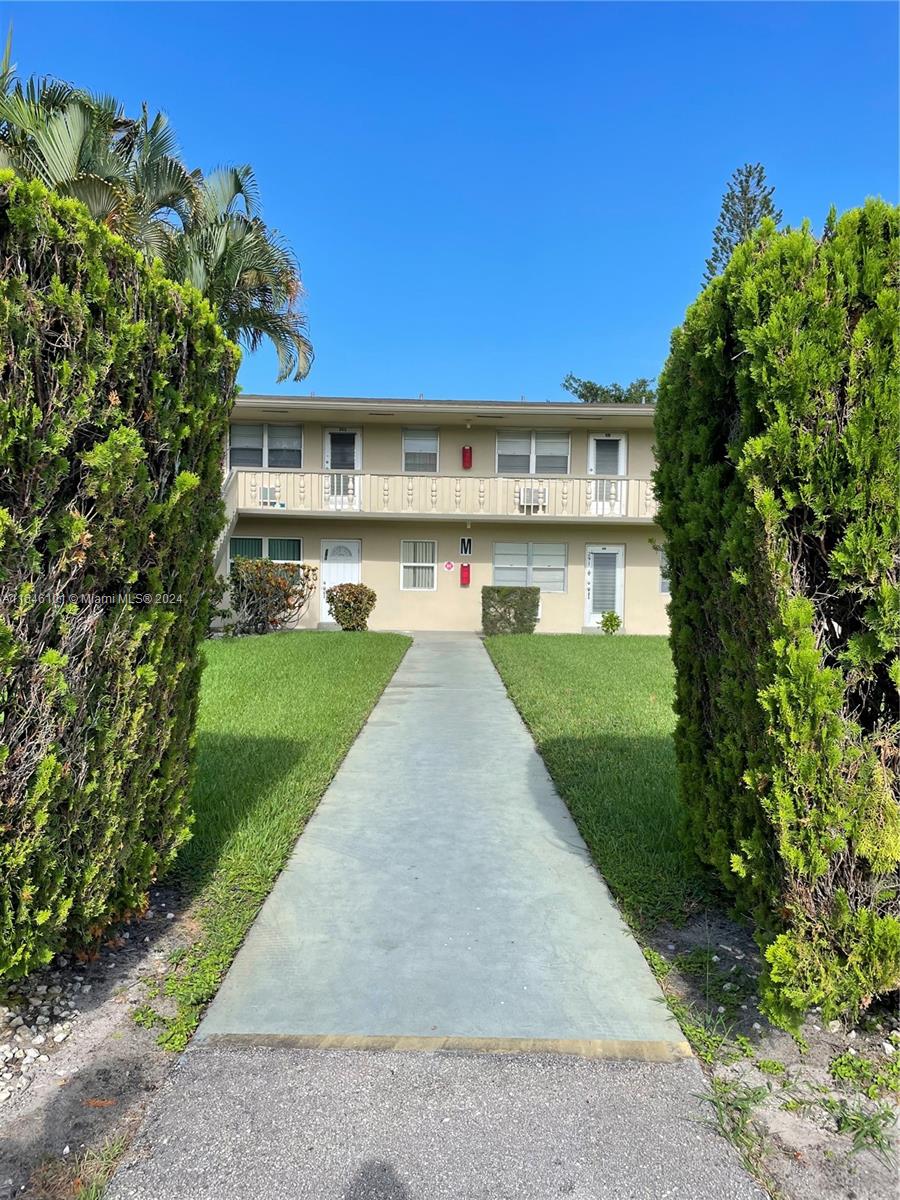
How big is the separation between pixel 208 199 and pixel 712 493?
45.2 ft

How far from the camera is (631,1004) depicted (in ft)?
8.99

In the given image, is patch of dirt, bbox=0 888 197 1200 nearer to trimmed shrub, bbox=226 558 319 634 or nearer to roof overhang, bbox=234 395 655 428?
trimmed shrub, bbox=226 558 319 634

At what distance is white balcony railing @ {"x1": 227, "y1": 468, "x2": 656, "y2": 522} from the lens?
18.4 metres

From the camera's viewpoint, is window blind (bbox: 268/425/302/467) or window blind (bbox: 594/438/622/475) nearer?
window blind (bbox: 268/425/302/467)

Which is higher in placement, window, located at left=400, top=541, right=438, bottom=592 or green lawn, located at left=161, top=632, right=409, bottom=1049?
window, located at left=400, top=541, right=438, bottom=592

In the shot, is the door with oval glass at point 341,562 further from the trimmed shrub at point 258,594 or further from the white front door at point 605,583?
the white front door at point 605,583

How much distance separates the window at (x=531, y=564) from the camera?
19.5 m

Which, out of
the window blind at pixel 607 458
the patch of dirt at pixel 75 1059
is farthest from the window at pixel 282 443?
the patch of dirt at pixel 75 1059

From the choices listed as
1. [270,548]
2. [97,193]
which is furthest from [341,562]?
[97,193]

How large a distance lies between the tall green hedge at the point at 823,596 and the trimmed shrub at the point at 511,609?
50.2 feet

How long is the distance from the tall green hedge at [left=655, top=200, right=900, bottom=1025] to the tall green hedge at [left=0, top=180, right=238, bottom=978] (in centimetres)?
213

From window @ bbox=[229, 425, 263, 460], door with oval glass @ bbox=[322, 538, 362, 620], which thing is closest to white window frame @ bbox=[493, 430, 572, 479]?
door with oval glass @ bbox=[322, 538, 362, 620]

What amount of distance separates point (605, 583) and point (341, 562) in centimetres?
728

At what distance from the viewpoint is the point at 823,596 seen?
95.8 inches
